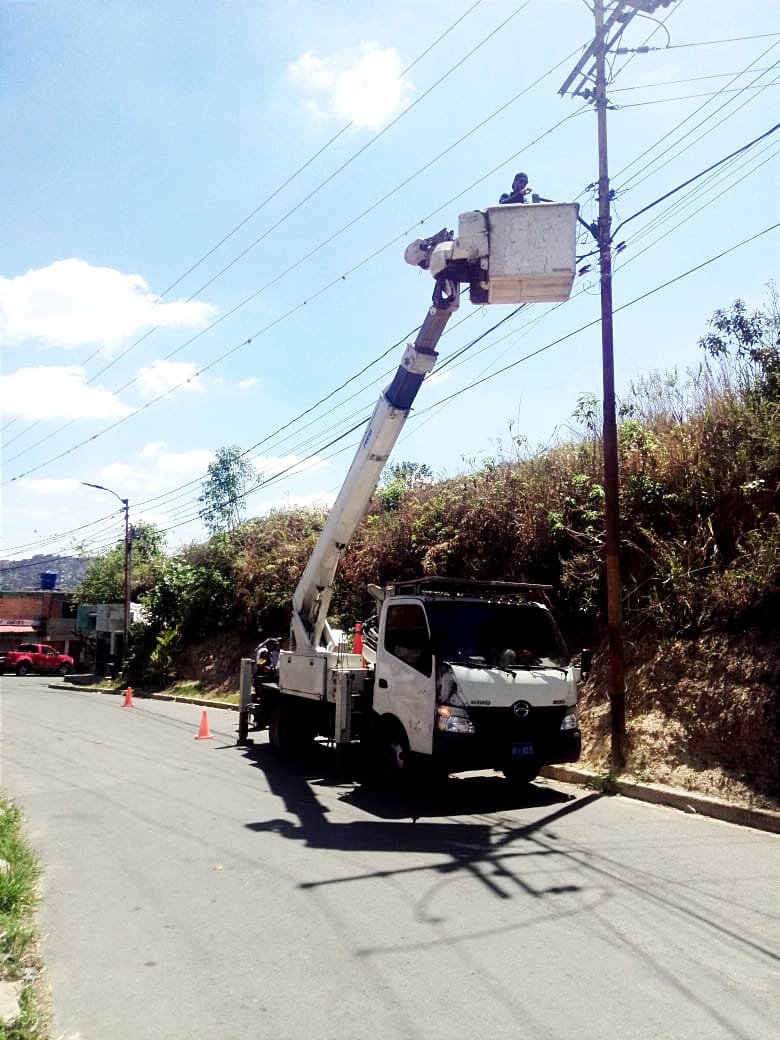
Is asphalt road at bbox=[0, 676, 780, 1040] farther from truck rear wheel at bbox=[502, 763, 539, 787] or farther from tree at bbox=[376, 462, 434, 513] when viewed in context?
tree at bbox=[376, 462, 434, 513]

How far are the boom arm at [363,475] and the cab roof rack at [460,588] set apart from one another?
5.13 ft

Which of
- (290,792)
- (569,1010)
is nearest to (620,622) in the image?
(290,792)

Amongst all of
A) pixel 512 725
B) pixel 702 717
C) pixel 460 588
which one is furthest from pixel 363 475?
pixel 702 717

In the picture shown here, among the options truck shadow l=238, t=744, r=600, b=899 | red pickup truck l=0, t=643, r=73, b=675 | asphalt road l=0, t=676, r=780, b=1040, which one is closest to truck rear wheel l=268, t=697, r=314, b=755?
truck shadow l=238, t=744, r=600, b=899

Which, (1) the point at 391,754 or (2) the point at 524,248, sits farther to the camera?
(1) the point at 391,754

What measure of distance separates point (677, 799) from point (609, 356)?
18.4ft

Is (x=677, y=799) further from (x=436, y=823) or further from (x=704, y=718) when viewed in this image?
(x=436, y=823)

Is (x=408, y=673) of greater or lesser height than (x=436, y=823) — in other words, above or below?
above

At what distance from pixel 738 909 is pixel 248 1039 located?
3.51m

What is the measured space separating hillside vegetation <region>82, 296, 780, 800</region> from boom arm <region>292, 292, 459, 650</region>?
14.2ft

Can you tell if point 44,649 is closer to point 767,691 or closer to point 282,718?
point 282,718

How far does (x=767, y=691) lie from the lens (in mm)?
9398

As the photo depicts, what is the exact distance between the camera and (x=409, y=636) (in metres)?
9.38

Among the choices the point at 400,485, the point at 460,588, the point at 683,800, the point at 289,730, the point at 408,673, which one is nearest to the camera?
the point at 683,800
